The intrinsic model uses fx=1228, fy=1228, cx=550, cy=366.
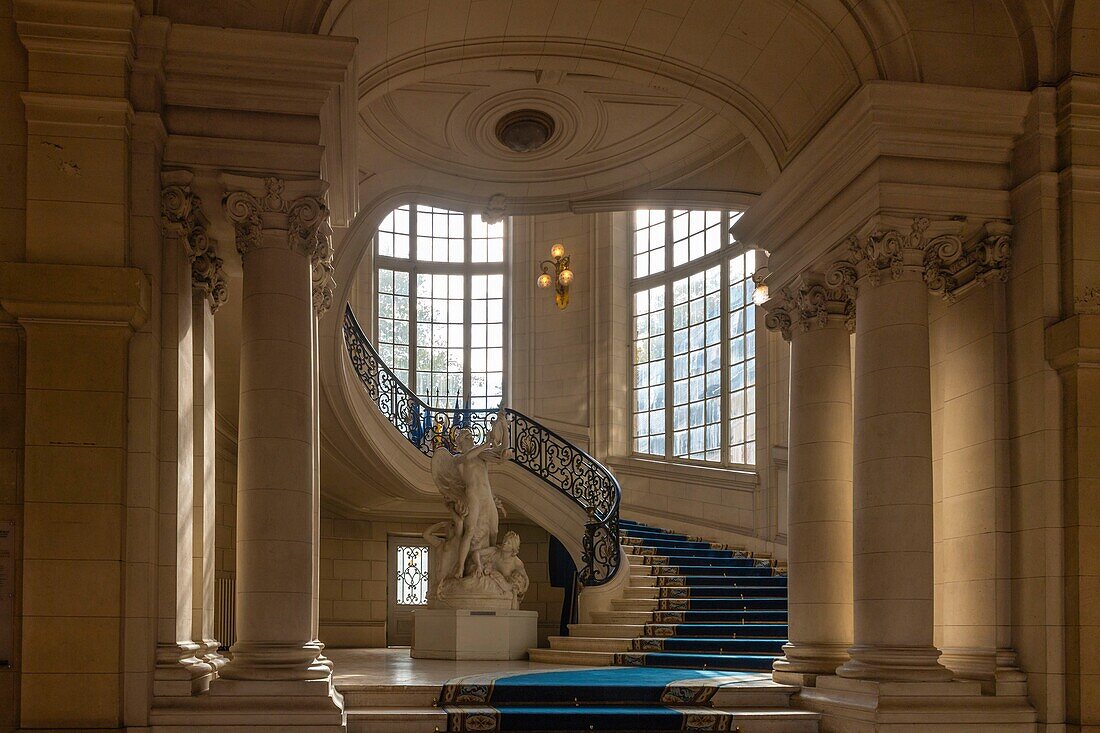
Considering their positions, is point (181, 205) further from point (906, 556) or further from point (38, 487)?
point (906, 556)

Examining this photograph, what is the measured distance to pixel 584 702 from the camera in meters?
7.41

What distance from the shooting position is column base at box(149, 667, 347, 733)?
19.6ft

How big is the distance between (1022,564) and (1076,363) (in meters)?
1.15

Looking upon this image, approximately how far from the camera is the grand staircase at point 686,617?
991 cm

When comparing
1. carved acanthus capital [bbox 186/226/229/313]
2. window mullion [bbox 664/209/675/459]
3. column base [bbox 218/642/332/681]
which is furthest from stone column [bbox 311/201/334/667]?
window mullion [bbox 664/209/675/459]

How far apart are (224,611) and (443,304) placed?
19.7 ft

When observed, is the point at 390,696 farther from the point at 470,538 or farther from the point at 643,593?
the point at 643,593

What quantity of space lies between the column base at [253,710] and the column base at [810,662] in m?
3.02

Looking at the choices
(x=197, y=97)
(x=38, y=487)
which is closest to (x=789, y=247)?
(x=197, y=97)

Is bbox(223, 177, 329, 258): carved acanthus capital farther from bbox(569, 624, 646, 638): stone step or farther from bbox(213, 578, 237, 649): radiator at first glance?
bbox(213, 578, 237, 649): radiator

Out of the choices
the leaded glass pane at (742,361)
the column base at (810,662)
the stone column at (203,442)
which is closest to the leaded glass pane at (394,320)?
the leaded glass pane at (742,361)

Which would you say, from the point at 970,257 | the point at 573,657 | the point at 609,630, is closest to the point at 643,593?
the point at 609,630

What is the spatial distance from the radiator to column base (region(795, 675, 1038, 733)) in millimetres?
8320

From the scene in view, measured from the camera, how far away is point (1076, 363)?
21.7ft
